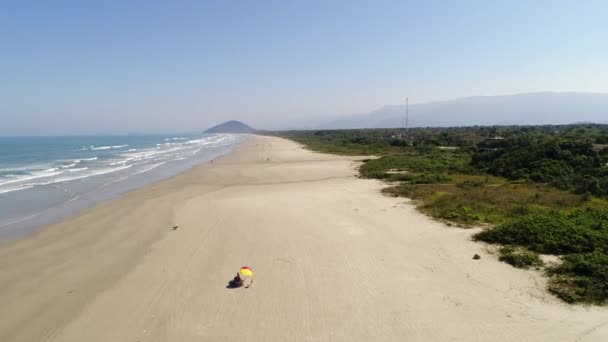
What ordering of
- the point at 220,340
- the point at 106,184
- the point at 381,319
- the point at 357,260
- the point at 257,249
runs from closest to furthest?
1. the point at 220,340
2. the point at 381,319
3. the point at 357,260
4. the point at 257,249
5. the point at 106,184

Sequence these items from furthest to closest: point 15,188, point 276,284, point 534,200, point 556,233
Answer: point 15,188
point 534,200
point 556,233
point 276,284

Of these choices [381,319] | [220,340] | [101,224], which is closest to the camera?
[220,340]

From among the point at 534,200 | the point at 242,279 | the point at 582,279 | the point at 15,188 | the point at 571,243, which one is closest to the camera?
the point at 582,279

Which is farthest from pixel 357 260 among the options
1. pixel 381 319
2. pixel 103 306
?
pixel 103 306

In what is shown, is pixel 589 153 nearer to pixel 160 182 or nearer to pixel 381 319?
pixel 381 319

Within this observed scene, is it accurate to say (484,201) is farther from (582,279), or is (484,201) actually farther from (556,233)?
(582,279)

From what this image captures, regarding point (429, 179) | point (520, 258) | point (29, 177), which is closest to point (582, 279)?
point (520, 258)

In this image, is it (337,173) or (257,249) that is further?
(337,173)
